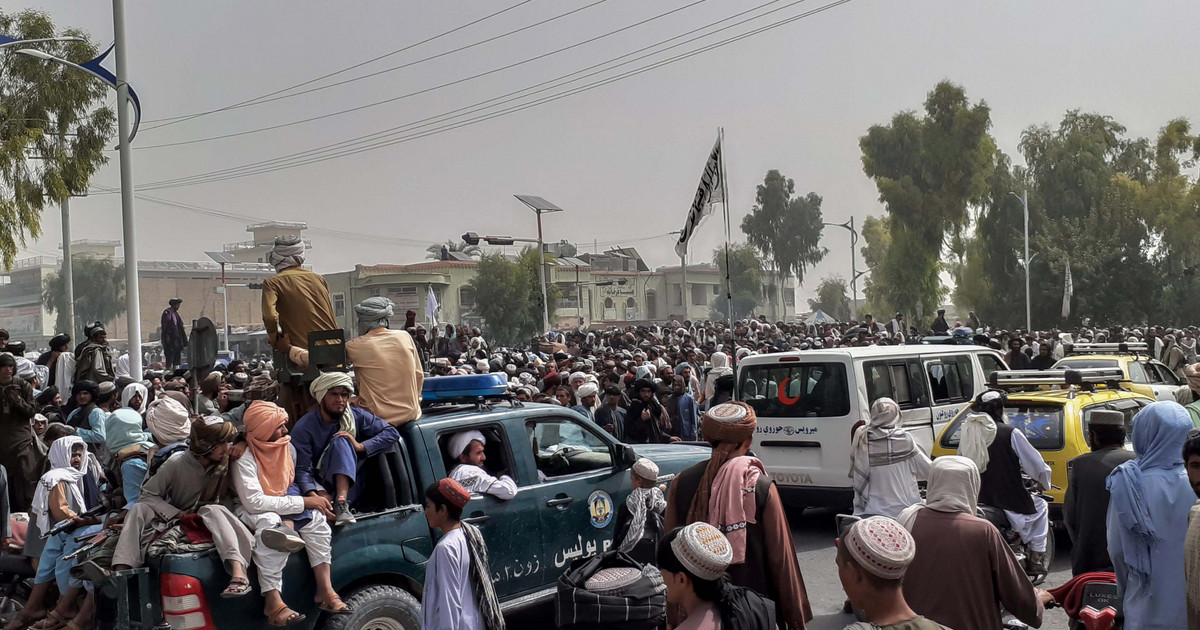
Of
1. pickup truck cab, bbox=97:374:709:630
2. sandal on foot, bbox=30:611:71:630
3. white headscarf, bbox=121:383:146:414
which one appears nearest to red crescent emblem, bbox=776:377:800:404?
pickup truck cab, bbox=97:374:709:630

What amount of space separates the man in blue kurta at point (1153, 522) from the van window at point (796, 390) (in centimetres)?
604

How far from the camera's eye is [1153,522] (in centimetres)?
455

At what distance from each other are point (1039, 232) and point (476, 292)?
99.5 ft

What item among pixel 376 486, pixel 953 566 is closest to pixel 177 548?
pixel 376 486

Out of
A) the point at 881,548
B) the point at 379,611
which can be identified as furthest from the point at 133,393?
the point at 881,548

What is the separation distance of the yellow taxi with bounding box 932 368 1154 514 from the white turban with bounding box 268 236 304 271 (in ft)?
19.9

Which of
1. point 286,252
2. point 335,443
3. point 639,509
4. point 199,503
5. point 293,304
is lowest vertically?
point 639,509

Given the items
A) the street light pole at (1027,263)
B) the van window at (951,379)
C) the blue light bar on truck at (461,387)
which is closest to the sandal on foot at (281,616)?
the blue light bar on truck at (461,387)

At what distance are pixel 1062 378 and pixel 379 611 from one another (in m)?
7.07

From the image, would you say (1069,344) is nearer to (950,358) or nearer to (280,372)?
(950,358)

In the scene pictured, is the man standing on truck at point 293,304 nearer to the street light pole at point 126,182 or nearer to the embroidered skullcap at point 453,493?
the embroidered skullcap at point 453,493

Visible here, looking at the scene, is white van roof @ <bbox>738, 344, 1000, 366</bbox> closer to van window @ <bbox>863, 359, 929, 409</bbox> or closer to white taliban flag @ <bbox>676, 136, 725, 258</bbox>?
van window @ <bbox>863, 359, 929, 409</bbox>

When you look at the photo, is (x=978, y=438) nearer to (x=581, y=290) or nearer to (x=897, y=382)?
(x=897, y=382)

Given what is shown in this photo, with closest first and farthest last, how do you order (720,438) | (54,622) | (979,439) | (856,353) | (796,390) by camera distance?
1. (720,438)
2. (54,622)
3. (979,439)
4. (856,353)
5. (796,390)
